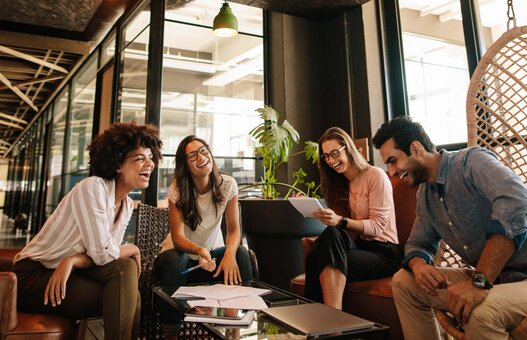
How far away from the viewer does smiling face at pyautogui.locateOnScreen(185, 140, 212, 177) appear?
208 cm

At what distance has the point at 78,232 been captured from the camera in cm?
148

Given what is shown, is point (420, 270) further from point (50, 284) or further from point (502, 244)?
point (50, 284)

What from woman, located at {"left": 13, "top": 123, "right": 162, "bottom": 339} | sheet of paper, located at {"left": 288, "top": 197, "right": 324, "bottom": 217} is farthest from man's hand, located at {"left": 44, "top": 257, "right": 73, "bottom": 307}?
sheet of paper, located at {"left": 288, "top": 197, "right": 324, "bottom": 217}

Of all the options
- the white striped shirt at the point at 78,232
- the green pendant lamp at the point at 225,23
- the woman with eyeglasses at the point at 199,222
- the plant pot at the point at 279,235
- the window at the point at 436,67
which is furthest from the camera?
the green pendant lamp at the point at 225,23

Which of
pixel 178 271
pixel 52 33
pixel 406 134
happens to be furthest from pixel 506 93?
pixel 52 33

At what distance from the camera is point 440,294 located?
139 cm

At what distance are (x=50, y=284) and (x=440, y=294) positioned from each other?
4.77 ft

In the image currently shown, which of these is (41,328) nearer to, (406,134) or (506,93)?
(406,134)

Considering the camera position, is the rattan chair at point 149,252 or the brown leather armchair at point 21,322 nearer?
the brown leather armchair at point 21,322

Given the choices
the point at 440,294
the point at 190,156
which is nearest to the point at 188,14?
the point at 190,156

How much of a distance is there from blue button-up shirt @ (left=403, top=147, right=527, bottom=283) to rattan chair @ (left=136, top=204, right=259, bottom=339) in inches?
36.8

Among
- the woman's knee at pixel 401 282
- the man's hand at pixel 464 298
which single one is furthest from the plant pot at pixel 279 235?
the man's hand at pixel 464 298

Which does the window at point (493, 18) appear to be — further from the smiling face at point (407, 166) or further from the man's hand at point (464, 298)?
the man's hand at point (464, 298)

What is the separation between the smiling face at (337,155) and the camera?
2082mm
